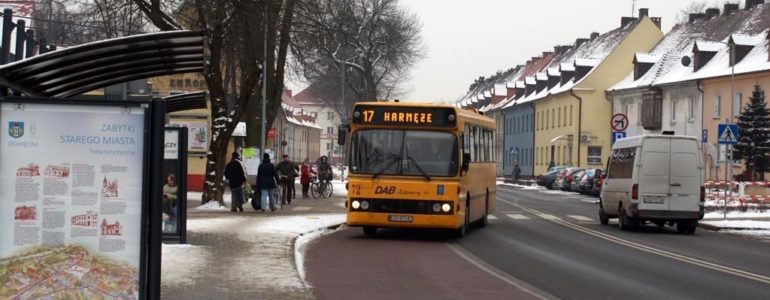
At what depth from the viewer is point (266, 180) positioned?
30.2m

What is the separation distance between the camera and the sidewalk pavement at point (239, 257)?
12742 millimetres

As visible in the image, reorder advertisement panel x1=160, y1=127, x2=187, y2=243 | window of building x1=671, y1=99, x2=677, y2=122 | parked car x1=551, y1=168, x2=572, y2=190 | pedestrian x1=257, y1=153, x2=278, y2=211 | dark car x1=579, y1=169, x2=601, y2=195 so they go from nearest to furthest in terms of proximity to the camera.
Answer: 1. advertisement panel x1=160, y1=127, x2=187, y2=243
2. pedestrian x1=257, y1=153, x2=278, y2=211
3. dark car x1=579, y1=169, x2=601, y2=195
4. parked car x1=551, y1=168, x2=572, y2=190
5. window of building x1=671, y1=99, x2=677, y2=122

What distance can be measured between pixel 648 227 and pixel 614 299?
729 inches

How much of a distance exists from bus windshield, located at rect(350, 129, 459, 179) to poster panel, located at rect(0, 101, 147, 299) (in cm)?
1379

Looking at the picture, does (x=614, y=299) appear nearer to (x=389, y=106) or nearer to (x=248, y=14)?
(x=389, y=106)

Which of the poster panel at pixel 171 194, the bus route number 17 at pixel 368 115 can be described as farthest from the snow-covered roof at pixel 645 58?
the poster panel at pixel 171 194

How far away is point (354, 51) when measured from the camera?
63.1 m

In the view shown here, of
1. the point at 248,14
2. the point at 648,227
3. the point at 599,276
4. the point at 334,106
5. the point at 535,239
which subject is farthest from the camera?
the point at 334,106

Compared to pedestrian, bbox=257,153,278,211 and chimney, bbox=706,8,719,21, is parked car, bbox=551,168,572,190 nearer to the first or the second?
chimney, bbox=706,8,719,21

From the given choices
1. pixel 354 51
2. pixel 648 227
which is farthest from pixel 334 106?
pixel 648 227

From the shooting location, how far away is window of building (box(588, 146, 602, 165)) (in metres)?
80.8

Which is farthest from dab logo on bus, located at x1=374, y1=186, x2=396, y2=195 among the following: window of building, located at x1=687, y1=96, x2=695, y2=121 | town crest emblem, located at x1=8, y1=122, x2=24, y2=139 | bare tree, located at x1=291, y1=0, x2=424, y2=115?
window of building, located at x1=687, y1=96, x2=695, y2=121

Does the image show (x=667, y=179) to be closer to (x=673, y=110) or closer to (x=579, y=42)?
(x=673, y=110)

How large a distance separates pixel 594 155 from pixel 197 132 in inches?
1777
